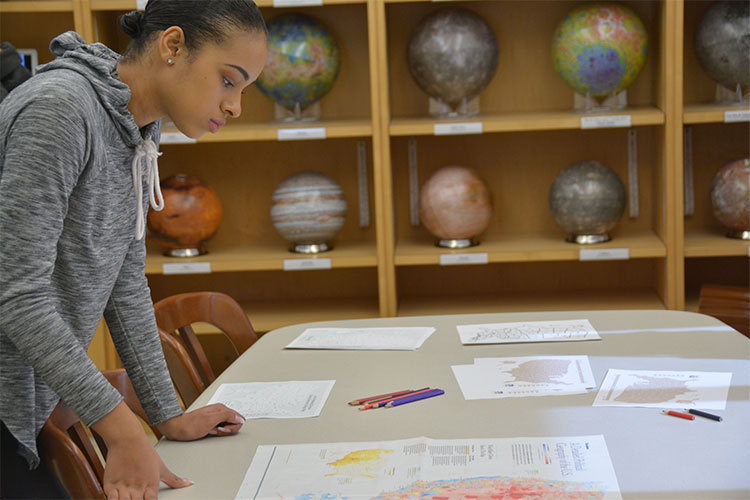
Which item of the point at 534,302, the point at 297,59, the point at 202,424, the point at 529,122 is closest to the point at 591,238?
the point at 534,302

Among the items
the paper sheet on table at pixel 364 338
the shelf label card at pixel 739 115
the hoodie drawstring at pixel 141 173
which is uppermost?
the shelf label card at pixel 739 115

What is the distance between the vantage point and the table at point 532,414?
43.6 inches

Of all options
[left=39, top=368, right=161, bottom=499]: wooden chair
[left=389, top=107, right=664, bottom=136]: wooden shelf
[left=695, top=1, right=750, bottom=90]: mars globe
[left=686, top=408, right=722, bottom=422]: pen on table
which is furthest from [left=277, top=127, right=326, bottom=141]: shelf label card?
[left=686, top=408, right=722, bottom=422]: pen on table

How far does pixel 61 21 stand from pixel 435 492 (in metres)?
3.03

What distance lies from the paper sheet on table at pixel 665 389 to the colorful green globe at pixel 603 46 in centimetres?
176

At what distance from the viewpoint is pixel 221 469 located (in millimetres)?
1174

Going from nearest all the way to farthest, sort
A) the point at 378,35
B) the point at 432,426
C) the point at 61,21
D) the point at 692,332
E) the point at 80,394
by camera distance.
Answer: the point at 80,394
the point at 432,426
the point at 692,332
the point at 378,35
the point at 61,21

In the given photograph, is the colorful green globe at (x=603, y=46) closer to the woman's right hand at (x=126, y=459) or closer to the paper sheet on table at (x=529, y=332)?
the paper sheet on table at (x=529, y=332)

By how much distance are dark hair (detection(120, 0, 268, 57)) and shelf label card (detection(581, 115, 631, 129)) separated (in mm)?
2022

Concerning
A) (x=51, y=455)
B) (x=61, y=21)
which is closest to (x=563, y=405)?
(x=51, y=455)

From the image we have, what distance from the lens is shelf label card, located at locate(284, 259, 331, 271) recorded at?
3.11 m

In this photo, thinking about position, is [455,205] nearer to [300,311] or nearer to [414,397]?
[300,311]

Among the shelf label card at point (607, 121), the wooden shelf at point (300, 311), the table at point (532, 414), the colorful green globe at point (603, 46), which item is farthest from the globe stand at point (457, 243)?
the table at point (532, 414)

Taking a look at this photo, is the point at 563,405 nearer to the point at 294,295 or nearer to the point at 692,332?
the point at 692,332
